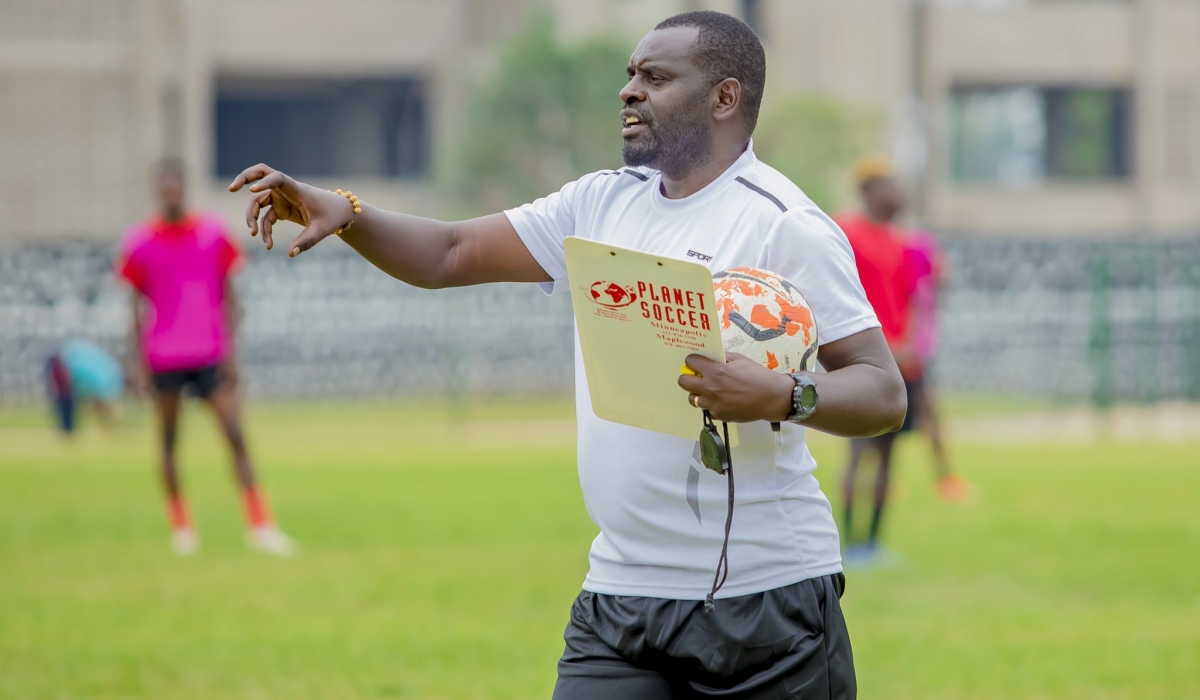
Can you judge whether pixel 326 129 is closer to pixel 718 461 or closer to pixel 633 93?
pixel 633 93

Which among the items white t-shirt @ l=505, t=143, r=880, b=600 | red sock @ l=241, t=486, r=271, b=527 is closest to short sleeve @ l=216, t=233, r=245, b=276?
red sock @ l=241, t=486, r=271, b=527

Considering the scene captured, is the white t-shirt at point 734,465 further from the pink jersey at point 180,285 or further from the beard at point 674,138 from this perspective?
the pink jersey at point 180,285

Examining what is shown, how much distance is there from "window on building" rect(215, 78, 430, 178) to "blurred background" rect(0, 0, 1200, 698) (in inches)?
4.8

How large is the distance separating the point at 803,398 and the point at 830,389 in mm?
98

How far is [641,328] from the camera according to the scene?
121 inches

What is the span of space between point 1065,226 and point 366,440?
102 ft

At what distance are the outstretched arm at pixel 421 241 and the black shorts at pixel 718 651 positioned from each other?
849mm

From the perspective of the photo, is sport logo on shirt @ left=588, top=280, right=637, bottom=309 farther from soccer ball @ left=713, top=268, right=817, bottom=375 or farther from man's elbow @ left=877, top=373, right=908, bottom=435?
man's elbow @ left=877, top=373, right=908, bottom=435

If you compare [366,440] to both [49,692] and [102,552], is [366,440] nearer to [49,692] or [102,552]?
[102,552]

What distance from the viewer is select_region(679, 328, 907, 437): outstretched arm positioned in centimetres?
290

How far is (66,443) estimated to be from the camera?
18719mm

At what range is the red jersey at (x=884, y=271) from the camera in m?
9.18

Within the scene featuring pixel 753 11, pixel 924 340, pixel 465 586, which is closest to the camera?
pixel 465 586

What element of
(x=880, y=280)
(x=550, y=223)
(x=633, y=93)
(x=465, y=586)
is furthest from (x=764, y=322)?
(x=880, y=280)
